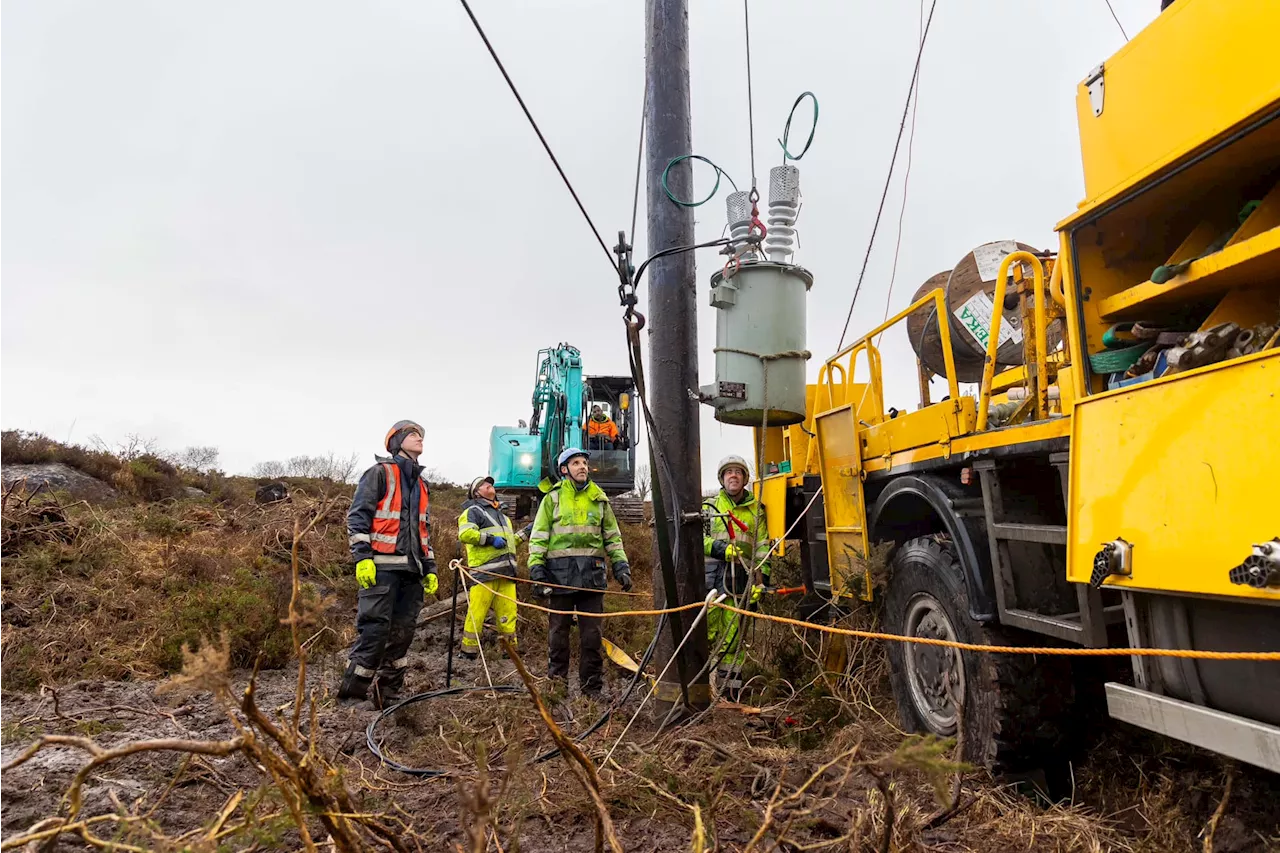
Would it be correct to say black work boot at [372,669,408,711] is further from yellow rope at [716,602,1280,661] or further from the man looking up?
yellow rope at [716,602,1280,661]

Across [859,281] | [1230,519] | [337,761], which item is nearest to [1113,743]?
[1230,519]

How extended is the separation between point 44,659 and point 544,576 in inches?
158

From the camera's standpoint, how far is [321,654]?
6984 mm

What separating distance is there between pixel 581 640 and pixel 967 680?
3.17m

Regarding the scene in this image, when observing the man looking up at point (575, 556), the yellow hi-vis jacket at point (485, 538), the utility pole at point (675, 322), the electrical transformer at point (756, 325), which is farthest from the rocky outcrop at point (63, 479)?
the electrical transformer at point (756, 325)

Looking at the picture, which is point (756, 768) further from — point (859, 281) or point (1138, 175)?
point (859, 281)

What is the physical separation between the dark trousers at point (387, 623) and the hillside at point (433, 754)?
0.37 metres

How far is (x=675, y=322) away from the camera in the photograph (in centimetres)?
418

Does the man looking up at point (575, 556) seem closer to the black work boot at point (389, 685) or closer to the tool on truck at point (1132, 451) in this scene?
the black work boot at point (389, 685)

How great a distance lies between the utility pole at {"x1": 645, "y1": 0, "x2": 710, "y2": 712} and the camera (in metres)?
4.14

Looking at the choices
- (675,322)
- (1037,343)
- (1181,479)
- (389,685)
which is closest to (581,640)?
(389,685)

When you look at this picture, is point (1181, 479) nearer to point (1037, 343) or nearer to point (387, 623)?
point (1037, 343)

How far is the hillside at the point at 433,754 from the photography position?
179 cm

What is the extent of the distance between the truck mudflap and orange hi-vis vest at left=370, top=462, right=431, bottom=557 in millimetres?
4463
